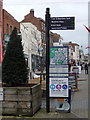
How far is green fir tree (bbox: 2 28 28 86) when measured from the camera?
8172 millimetres

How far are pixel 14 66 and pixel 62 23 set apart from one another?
2.00 metres

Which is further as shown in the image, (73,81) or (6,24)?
(6,24)

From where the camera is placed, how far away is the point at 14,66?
8180 millimetres

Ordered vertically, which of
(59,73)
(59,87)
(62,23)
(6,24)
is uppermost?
(6,24)

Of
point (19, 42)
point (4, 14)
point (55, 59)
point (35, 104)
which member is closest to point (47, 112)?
point (35, 104)

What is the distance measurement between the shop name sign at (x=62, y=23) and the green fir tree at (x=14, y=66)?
1263 mm

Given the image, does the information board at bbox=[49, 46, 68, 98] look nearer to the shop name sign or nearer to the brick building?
the shop name sign

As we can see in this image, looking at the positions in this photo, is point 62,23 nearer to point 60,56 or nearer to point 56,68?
point 60,56

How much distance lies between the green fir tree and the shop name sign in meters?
1.26

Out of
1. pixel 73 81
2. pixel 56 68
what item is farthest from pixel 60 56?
pixel 73 81

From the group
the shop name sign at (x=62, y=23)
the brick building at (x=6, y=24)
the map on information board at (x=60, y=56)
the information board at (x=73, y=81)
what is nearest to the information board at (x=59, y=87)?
the map on information board at (x=60, y=56)

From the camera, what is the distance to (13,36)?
848 centimetres

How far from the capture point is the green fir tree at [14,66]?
26.8ft

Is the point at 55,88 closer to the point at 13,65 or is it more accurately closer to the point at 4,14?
the point at 13,65
